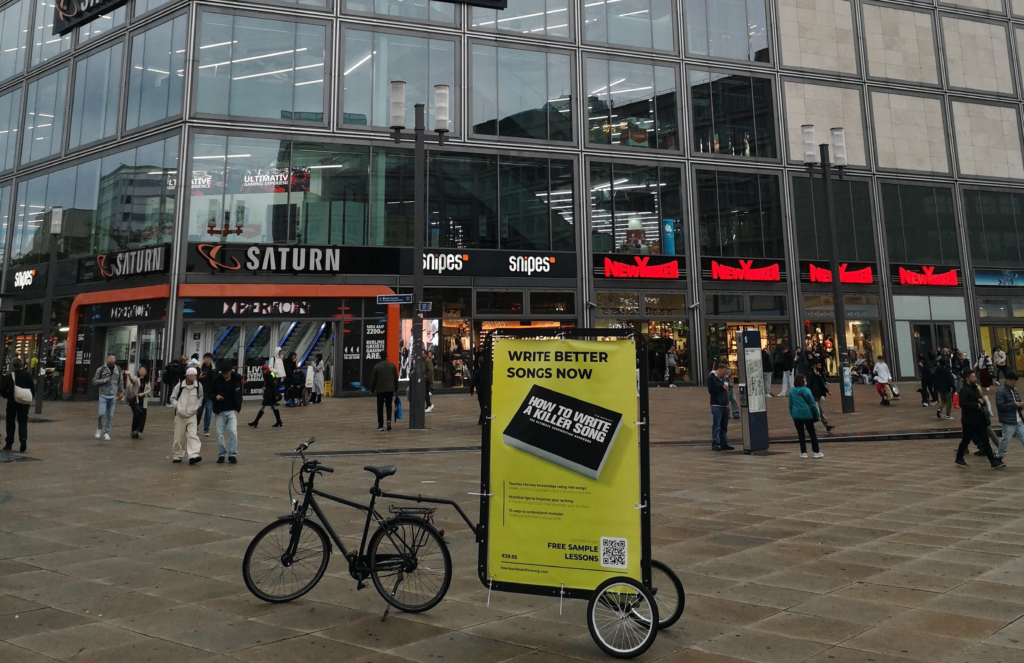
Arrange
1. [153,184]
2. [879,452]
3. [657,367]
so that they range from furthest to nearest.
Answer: [657,367] < [153,184] < [879,452]

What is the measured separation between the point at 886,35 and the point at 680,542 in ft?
138

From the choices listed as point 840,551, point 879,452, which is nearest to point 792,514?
point 840,551

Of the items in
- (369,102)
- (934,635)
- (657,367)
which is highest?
(369,102)

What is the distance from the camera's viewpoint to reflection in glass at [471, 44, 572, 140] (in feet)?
103

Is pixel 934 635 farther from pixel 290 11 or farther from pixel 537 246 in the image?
pixel 290 11

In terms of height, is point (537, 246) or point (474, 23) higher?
point (474, 23)

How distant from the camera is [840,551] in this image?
6320 millimetres

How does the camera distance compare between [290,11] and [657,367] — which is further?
Result: [657,367]

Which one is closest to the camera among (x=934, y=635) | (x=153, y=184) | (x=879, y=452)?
(x=934, y=635)

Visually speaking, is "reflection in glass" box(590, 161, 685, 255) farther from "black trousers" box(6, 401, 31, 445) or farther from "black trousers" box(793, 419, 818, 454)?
"black trousers" box(6, 401, 31, 445)

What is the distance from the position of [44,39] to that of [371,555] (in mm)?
43314

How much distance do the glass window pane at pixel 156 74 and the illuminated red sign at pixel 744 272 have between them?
26.0 metres

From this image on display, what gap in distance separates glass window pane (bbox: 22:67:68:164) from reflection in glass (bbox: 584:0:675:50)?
27.0m

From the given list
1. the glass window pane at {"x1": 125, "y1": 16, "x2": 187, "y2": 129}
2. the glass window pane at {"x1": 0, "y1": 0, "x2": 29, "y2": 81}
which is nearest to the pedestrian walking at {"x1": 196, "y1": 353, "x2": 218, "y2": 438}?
the glass window pane at {"x1": 125, "y1": 16, "x2": 187, "y2": 129}
